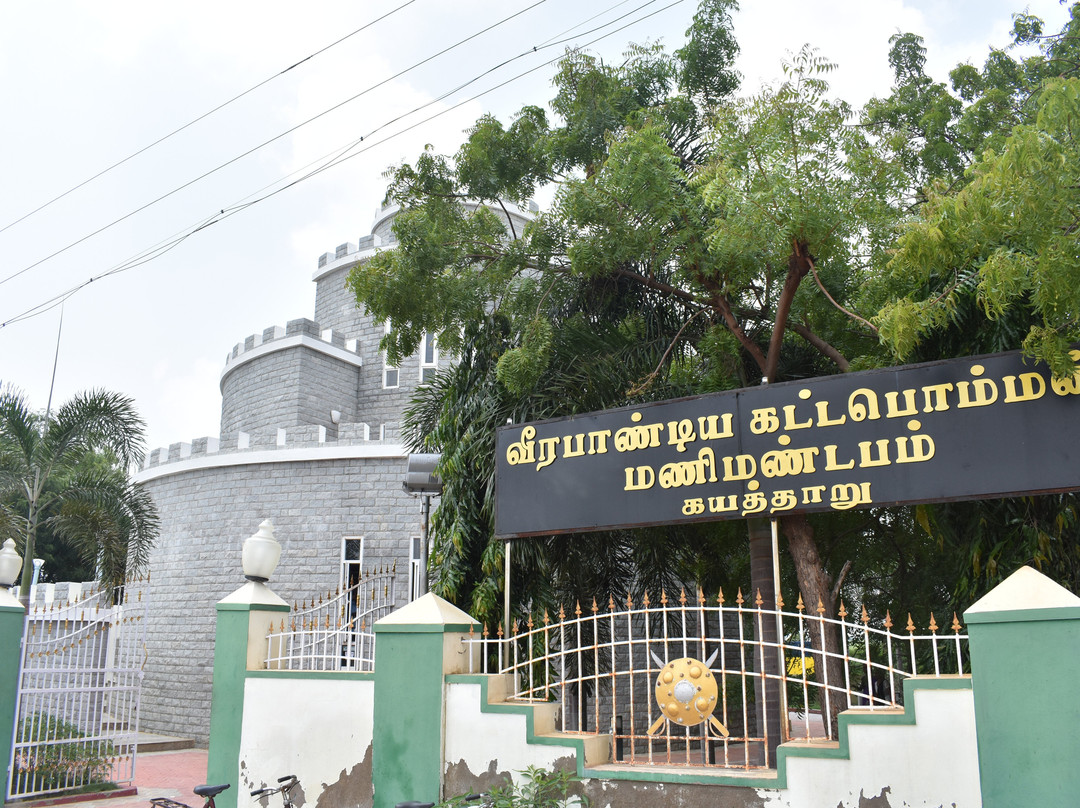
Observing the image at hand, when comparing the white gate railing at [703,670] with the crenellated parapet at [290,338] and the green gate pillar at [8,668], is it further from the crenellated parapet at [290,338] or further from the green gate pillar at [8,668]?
the crenellated parapet at [290,338]

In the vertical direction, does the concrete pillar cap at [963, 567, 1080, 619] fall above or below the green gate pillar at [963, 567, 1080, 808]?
above

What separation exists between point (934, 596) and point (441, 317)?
7.46 meters

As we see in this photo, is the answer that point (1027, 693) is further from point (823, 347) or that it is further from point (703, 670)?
point (823, 347)

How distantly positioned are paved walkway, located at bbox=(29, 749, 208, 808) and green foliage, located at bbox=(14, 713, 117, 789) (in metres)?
0.33

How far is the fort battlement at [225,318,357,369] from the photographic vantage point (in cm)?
2112

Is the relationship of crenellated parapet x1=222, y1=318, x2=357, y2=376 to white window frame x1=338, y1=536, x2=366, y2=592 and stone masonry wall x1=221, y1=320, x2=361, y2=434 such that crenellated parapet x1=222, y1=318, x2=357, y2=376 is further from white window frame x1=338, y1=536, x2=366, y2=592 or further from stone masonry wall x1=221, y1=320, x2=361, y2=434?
white window frame x1=338, y1=536, x2=366, y2=592

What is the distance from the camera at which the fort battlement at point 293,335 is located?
2112 centimetres

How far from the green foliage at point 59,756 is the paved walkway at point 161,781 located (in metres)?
0.33

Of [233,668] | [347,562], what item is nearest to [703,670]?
[233,668]

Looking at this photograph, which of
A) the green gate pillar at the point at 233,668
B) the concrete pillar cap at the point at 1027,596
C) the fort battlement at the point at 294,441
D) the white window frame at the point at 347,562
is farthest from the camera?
the fort battlement at the point at 294,441

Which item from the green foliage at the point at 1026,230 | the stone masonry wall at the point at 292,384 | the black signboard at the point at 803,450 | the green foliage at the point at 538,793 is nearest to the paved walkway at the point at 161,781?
the green foliage at the point at 538,793

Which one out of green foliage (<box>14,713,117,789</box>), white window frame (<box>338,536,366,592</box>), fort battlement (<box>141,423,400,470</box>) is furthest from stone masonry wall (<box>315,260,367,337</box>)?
green foliage (<box>14,713,117,789</box>)

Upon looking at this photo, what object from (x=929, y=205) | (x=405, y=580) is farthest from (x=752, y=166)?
(x=405, y=580)

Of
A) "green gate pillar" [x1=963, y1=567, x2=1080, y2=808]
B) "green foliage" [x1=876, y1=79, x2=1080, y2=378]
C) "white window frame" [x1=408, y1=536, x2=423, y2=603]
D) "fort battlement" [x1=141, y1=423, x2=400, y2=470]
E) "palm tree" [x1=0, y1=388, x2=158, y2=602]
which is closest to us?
"green gate pillar" [x1=963, y1=567, x2=1080, y2=808]
